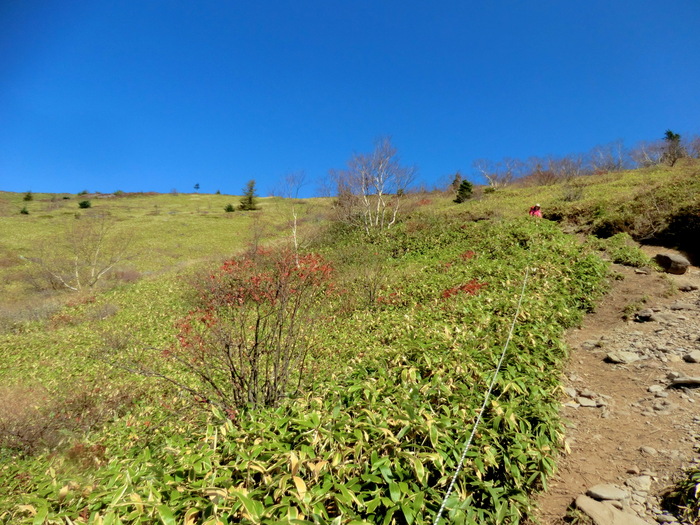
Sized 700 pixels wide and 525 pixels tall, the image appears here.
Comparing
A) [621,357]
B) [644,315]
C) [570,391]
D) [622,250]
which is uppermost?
[622,250]

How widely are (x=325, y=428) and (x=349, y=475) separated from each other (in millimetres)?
449

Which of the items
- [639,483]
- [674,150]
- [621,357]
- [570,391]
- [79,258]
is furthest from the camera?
[674,150]

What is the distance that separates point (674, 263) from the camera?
736cm

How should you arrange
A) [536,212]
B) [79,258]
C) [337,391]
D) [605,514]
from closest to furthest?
[605,514], [337,391], [536,212], [79,258]

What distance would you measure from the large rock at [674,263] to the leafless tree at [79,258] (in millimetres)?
23827

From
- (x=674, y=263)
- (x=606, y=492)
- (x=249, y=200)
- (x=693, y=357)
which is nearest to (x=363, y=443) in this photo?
(x=606, y=492)

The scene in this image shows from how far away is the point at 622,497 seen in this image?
2367mm

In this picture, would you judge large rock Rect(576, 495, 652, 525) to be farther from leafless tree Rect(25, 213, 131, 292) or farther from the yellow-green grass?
leafless tree Rect(25, 213, 131, 292)

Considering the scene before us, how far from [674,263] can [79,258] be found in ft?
100

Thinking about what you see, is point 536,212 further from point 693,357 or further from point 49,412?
point 49,412

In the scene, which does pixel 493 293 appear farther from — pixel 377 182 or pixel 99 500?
pixel 377 182

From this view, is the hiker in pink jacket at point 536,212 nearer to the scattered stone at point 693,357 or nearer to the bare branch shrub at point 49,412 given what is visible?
the scattered stone at point 693,357

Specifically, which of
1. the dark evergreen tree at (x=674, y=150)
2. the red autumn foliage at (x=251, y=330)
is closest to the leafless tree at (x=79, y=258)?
the red autumn foliage at (x=251, y=330)

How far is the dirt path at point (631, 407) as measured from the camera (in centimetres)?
254
